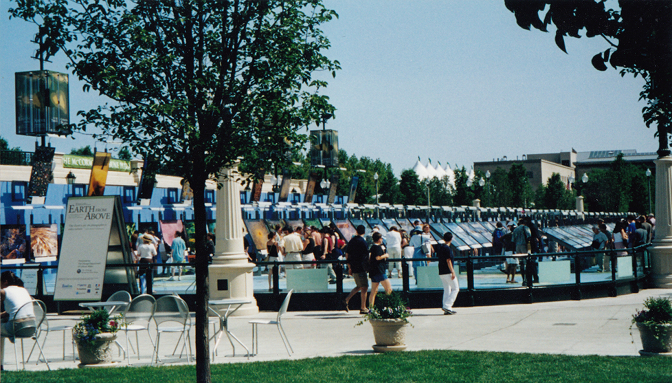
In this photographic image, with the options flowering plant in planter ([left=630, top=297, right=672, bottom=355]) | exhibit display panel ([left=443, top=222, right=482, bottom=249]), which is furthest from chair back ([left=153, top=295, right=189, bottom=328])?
exhibit display panel ([left=443, top=222, right=482, bottom=249])

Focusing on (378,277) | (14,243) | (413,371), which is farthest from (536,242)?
(14,243)

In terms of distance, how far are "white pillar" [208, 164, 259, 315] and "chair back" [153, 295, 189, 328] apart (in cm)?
503

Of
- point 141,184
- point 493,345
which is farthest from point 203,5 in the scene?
point 141,184

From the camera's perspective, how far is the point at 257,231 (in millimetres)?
Result: 29438

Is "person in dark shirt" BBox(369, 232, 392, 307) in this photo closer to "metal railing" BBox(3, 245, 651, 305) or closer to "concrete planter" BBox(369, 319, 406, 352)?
"metal railing" BBox(3, 245, 651, 305)

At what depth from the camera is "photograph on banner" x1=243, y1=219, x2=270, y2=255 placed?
2889 centimetres

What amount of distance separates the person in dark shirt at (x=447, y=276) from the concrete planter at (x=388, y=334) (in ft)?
16.0

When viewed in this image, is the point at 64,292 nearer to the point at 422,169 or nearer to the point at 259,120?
the point at 259,120

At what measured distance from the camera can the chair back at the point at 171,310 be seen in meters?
10.6

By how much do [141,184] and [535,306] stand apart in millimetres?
20659

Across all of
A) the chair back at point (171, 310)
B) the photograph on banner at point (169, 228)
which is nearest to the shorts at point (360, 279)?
the chair back at point (171, 310)

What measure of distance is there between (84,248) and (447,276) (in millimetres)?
7927

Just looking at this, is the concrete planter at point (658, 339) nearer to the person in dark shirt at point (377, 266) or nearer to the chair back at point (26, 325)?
the person in dark shirt at point (377, 266)

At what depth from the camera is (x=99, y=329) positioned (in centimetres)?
1022
